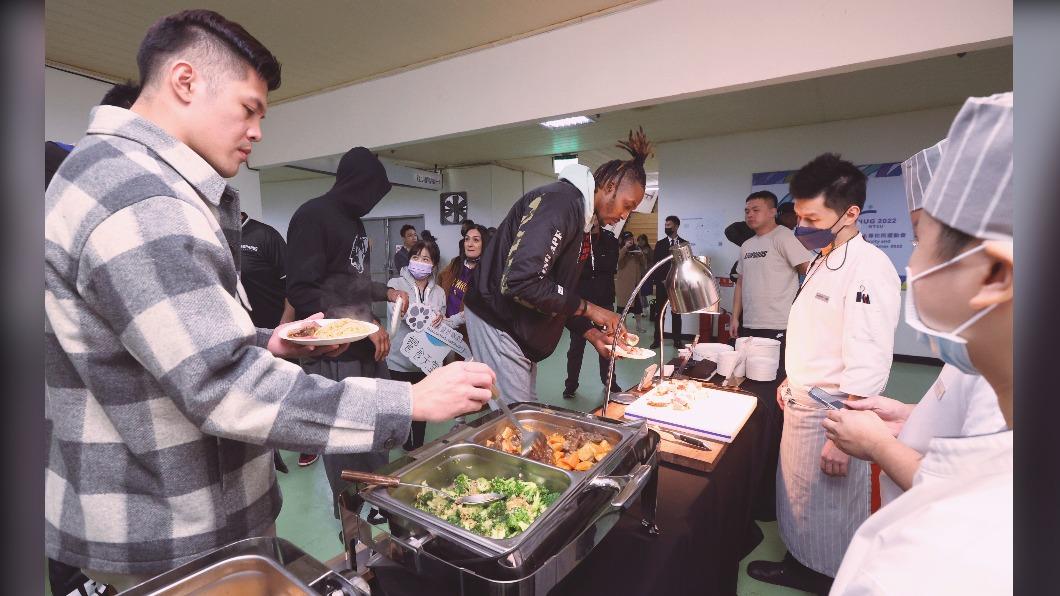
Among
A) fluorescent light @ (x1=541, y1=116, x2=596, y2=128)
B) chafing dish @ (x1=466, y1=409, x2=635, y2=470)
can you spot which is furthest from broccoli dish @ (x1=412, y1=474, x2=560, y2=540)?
fluorescent light @ (x1=541, y1=116, x2=596, y2=128)

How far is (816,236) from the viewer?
2.09 metres

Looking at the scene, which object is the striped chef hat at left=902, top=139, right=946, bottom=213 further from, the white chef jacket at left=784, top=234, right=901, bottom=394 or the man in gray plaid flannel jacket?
the man in gray plaid flannel jacket

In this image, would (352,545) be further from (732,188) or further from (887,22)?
(732,188)

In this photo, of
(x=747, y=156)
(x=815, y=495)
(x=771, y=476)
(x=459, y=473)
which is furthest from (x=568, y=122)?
(x=459, y=473)

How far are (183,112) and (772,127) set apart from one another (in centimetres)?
705

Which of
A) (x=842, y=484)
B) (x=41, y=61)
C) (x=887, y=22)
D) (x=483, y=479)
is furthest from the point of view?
(x=887, y=22)

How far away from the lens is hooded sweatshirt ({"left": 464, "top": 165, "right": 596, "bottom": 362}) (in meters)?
2.02

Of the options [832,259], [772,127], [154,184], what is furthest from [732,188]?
[154,184]

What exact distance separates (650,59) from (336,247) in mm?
2438

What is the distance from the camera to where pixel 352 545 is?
3.30ft

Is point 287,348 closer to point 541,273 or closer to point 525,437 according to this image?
point 525,437

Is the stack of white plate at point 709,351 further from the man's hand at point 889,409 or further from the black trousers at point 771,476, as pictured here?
the man's hand at point 889,409

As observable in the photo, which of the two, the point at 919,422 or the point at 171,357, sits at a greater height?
the point at 171,357

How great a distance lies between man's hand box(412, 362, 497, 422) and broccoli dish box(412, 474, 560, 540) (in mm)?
241
